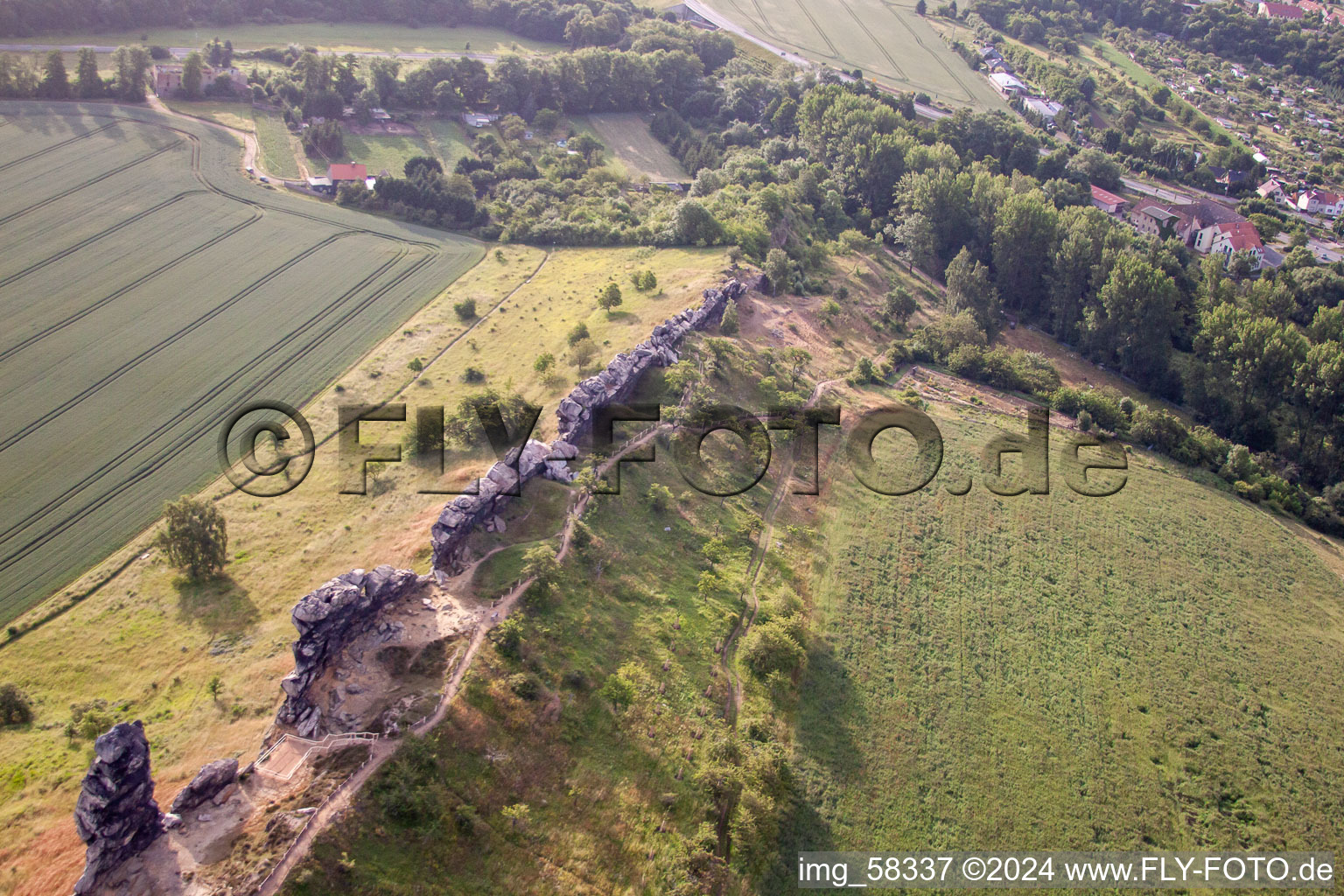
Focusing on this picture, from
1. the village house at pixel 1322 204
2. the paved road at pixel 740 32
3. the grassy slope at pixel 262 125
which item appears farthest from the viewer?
the paved road at pixel 740 32

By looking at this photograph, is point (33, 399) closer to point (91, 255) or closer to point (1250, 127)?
point (91, 255)

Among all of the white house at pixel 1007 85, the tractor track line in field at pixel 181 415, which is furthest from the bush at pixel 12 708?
the white house at pixel 1007 85

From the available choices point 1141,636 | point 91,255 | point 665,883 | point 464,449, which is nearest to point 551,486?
point 464,449

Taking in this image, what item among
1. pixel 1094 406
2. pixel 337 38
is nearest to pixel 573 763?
pixel 1094 406

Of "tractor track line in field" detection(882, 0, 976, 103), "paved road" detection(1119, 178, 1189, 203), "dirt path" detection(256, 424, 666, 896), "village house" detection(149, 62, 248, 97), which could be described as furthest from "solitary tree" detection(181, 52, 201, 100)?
"paved road" detection(1119, 178, 1189, 203)

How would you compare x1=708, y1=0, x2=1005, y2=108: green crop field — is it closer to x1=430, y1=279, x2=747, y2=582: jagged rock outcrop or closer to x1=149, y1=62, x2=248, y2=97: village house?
x1=149, y1=62, x2=248, y2=97: village house

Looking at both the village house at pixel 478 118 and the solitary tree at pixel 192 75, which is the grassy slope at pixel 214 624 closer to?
the village house at pixel 478 118
